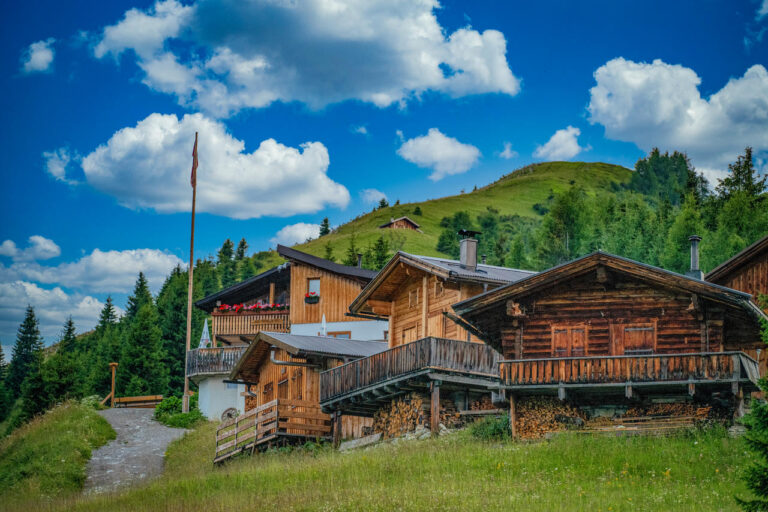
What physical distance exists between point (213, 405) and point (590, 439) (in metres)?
27.0

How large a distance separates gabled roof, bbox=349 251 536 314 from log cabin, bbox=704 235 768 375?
25.0 ft

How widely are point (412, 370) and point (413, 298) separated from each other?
21.1ft

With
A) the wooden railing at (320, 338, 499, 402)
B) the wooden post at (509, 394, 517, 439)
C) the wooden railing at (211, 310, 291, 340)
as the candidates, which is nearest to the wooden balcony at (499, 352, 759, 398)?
the wooden post at (509, 394, 517, 439)

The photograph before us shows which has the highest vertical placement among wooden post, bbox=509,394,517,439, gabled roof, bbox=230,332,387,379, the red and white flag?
the red and white flag

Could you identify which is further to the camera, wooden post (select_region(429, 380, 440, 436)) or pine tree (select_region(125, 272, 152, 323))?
pine tree (select_region(125, 272, 152, 323))

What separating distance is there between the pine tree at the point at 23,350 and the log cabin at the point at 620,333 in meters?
69.4

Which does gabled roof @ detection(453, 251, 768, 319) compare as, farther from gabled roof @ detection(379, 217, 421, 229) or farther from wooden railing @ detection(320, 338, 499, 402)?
gabled roof @ detection(379, 217, 421, 229)

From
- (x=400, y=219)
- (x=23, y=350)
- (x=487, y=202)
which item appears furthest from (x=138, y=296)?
(x=487, y=202)

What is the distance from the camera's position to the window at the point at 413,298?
3516 cm

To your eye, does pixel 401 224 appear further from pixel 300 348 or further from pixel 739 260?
pixel 739 260

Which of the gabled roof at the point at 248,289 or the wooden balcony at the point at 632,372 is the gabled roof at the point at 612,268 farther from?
the gabled roof at the point at 248,289

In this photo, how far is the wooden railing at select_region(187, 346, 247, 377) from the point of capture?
46.7 metres

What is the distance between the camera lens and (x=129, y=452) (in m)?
38.6

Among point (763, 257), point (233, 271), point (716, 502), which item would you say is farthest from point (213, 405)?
point (233, 271)
